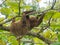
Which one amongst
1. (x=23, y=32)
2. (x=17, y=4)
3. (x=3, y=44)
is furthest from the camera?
(x=23, y=32)

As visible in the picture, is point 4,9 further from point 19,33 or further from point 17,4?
point 19,33

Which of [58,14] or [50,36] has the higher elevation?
[58,14]

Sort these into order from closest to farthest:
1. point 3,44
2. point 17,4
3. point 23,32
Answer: point 17,4 → point 3,44 → point 23,32

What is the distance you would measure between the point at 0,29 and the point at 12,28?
0.06 meters

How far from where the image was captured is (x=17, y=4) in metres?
0.56

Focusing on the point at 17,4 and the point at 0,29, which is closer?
the point at 17,4

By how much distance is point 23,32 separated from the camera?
821 millimetres

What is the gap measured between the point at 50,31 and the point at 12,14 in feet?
0.61

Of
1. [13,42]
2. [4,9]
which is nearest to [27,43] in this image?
[13,42]

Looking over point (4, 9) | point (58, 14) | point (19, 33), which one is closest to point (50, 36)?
point (19, 33)

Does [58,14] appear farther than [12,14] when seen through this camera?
No

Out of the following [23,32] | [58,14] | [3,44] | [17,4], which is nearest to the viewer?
[58,14]

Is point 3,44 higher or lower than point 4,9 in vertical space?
lower

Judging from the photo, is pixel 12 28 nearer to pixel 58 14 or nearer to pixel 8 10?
pixel 8 10
